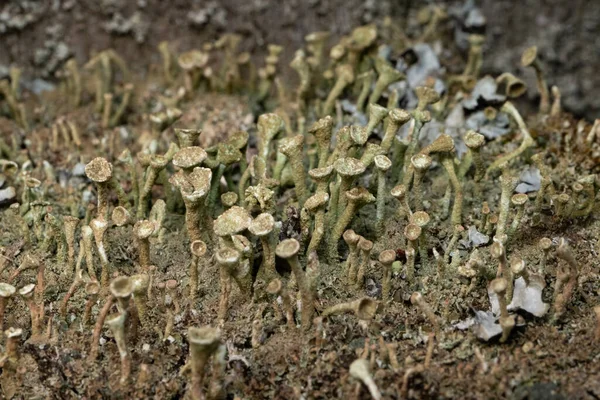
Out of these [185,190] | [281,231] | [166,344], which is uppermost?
[185,190]

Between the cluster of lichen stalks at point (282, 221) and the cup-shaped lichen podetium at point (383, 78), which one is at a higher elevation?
the cup-shaped lichen podetium at point (383, 78)

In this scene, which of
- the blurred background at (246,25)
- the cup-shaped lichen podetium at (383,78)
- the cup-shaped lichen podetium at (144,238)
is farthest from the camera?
the blurred background at (246,25)

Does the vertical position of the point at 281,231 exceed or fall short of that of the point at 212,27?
it falls short

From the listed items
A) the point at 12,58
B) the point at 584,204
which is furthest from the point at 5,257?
the point at 584,204

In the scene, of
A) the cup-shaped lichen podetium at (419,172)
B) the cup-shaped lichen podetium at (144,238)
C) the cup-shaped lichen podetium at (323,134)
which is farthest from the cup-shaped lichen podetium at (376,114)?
the cup-shaped lichen podetium at (144,238)

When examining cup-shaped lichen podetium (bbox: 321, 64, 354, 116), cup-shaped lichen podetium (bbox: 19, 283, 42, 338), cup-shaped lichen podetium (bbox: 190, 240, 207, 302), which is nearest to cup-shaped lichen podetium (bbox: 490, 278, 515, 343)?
cup-shaped lichen podetium (bbox: 190, 240, 207, 302)

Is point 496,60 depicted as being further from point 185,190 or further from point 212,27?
point 185,190

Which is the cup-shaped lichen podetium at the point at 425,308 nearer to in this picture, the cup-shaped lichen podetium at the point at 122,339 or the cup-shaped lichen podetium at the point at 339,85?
the cup-shaped lichen podetium at the point at 122,339

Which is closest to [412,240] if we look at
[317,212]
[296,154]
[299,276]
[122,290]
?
[317,212]
